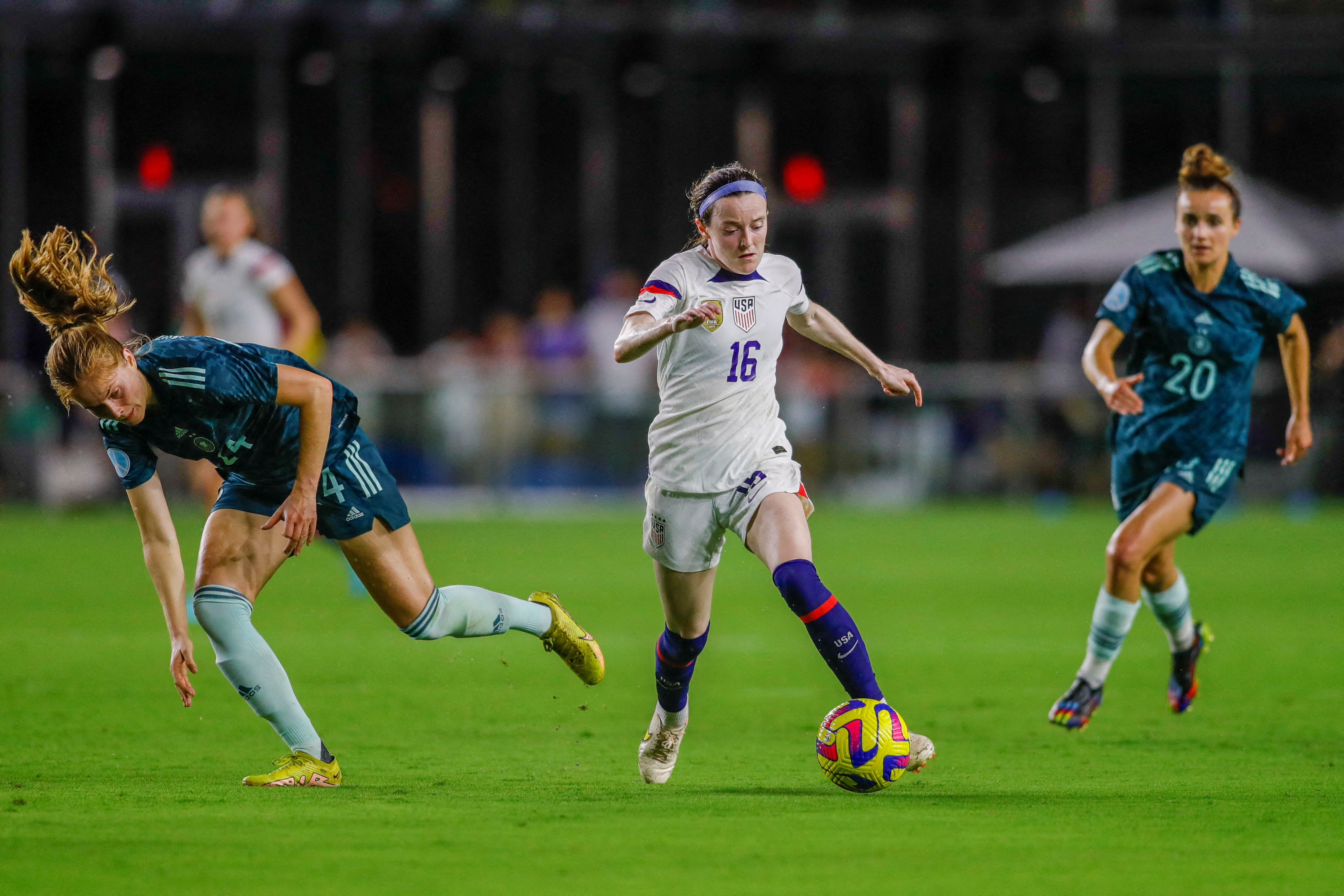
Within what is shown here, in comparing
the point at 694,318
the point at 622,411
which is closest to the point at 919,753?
the point at 694,318

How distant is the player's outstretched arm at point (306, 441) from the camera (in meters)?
5.63

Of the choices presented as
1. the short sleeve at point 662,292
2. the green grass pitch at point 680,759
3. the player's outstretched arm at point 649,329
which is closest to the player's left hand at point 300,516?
the green grass pitch at point 680,759

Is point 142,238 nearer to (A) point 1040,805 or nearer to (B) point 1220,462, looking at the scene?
(B) point 1220,462

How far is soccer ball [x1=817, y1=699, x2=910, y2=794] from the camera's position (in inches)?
226

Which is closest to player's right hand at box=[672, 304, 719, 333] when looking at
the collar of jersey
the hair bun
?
the collar of jersey

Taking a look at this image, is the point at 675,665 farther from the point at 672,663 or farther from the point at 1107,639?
the point at 1107,639

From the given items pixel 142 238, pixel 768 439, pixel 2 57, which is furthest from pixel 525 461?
pixel 768 439

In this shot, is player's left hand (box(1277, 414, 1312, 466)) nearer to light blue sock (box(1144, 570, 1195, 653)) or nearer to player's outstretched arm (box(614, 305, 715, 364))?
light blue sock (box(1144, 570, 1195, 653))

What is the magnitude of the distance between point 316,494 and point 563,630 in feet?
4.05

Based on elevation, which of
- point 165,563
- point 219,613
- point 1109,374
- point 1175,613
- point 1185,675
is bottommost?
point 1185,675

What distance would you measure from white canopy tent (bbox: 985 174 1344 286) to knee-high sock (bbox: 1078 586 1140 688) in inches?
475

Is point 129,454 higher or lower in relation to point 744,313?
lower

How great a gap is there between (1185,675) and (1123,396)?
4.49 feet

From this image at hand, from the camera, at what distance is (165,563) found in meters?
5.91
